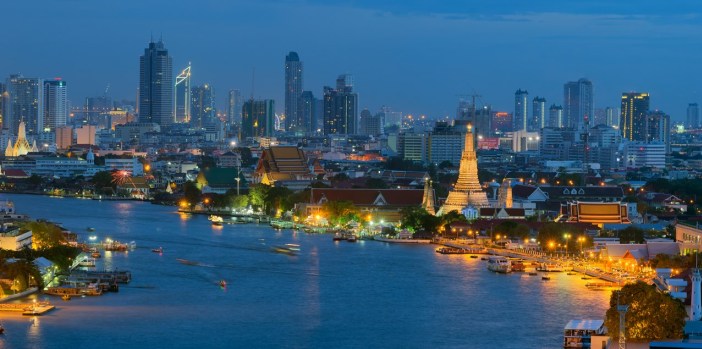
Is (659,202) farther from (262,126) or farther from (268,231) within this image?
(262,126)

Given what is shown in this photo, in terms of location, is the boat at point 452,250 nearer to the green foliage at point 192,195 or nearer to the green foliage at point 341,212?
the green foliage at point 341,212

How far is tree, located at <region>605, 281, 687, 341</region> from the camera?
9609mm

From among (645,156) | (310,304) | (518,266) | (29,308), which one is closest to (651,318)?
(310,304)

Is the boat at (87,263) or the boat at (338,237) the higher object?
the boat at (338,237)

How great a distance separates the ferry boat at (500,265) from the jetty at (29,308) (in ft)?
15.3

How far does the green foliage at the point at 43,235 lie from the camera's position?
47.7 feet

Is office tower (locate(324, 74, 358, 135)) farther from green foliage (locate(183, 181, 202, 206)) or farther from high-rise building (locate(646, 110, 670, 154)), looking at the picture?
green foliage (locate(183, 181, 202, 206))

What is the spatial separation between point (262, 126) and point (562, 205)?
40.1 meters

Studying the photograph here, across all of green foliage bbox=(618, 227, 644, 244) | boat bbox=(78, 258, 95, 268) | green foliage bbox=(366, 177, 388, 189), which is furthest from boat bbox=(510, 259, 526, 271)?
green foliage bbox=(366, 177, 388, 189)

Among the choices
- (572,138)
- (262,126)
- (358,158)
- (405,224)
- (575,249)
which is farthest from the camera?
(262,126)

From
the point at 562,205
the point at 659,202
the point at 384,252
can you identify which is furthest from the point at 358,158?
the point at 384,252

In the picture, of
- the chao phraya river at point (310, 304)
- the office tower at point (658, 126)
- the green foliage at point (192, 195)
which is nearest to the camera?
the chao phraya river at point (310, 304)

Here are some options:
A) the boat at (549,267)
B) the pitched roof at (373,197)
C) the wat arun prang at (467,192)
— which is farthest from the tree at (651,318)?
the pitched roof at (373,197)

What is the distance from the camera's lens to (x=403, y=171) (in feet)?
110
